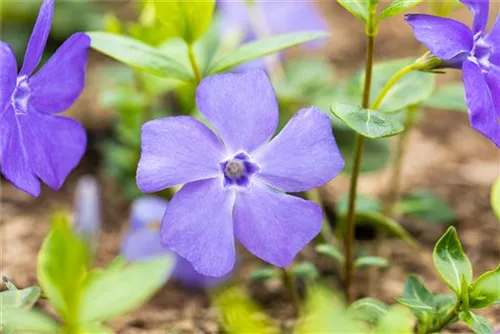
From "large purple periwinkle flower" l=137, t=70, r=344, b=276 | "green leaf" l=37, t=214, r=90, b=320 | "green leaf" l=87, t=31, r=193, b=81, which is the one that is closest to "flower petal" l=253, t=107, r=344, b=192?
"large purple periwinkle flower" l=137, t=70, r=344, b=276

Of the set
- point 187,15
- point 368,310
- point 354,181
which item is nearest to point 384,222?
point 354,181

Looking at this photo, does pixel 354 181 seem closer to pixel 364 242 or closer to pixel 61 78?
pixel 61 78

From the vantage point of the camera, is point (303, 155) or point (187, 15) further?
point (187, 15)

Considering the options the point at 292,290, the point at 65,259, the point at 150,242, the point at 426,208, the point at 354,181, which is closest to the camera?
the point at 65,259

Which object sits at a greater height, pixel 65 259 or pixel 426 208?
pixel 65 259

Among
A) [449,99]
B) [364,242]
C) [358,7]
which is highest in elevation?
[358,7]

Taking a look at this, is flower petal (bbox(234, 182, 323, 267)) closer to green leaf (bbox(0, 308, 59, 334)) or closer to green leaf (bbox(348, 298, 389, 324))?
green leaf (bbox(348, 298, 389, 324))

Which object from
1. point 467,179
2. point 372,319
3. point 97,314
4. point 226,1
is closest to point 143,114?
point 226,1

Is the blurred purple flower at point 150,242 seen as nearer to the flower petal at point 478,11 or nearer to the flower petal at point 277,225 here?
the flower petal at point 277,225
